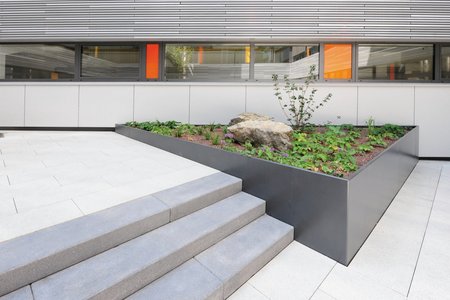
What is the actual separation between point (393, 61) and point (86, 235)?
8.08 meters

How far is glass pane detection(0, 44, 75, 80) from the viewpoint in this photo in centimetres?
750

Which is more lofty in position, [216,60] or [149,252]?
[216,60]

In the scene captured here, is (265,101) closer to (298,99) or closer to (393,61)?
(298,99)

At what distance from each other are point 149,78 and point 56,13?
112 inches

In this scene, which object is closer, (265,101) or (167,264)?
(167,264)

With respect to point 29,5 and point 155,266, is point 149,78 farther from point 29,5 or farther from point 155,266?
point 155,266

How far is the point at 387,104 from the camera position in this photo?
6.71m

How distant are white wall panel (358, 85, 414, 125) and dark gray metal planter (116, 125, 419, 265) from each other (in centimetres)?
347

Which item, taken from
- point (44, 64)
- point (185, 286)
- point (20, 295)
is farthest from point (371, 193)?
point (44, 64)

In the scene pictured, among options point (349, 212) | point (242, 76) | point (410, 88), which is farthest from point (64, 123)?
point (410, 88)

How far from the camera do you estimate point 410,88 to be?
6.63 meters

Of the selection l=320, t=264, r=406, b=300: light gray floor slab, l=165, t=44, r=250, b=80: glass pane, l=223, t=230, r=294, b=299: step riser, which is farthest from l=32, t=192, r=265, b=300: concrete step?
l=165, t=44, r=250, b=80: glass pane

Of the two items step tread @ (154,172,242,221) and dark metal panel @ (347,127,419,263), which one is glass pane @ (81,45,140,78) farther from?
dark metal panel @ (347,127,419,263)

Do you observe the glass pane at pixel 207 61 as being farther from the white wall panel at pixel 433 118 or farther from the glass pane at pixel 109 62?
the white wall panel at pixel 433 118
